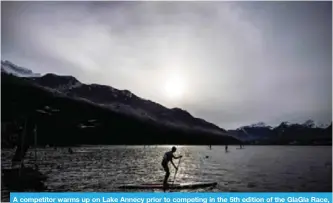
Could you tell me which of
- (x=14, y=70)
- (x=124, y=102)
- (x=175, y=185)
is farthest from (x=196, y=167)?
(x=14, y=70)

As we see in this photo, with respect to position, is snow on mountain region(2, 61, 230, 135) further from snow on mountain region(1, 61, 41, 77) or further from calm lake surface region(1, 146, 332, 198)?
calm lake surface region(1, 146, 332, 198)

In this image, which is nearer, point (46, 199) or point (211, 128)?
point (46, 199)

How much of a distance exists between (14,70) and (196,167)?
1.56 metres

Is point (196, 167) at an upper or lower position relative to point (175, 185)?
upper

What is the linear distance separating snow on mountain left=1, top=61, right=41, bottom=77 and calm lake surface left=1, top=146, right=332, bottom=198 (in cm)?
59

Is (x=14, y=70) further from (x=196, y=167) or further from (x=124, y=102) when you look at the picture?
(x=196, y=167)

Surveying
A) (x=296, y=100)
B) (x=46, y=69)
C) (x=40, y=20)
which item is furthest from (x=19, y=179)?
(x=296, y=100)

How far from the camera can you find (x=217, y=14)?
443 cm

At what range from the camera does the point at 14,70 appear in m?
4.36

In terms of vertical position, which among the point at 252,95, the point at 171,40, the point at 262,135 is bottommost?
the point at 262,135

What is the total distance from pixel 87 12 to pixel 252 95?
55.6 inches

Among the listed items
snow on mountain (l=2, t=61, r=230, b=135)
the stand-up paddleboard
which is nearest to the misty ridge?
snow on mountain (l=2, t=61, r=230, b=135)

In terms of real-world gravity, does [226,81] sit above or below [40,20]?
below

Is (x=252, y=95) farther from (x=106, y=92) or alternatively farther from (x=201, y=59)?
(x=106, y=92)
